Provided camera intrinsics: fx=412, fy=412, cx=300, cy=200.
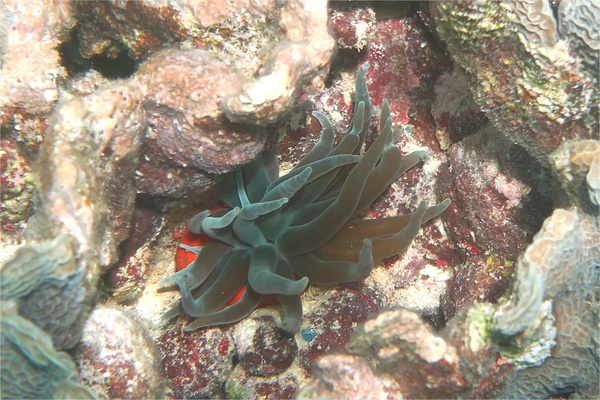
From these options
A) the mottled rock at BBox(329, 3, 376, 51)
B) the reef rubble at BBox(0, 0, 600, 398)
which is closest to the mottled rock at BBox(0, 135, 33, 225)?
the reef rubble at BBox(0, 0, 600, 398)

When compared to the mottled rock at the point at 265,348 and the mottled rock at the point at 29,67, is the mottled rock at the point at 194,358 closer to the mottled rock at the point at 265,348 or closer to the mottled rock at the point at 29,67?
the mottled rock at the point at 265,348

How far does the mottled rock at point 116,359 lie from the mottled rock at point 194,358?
0.89 ft

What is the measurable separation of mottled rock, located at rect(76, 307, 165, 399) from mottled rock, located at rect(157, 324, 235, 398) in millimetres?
273

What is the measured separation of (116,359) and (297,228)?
3.77ft

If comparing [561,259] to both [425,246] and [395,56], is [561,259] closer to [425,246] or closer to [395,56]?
[425,246]

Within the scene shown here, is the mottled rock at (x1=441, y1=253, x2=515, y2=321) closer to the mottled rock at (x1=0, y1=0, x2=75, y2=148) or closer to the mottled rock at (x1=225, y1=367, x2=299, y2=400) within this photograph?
the mottled rock at (x1=225, y1=367, x2=299, y2=400)

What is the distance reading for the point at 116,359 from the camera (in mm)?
2012

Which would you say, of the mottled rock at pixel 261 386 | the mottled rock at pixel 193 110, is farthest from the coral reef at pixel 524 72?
the mottled rock at pixel 261 386

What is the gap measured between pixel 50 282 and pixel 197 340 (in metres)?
1.13

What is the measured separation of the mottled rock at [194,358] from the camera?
246 cm

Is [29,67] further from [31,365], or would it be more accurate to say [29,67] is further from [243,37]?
[31,365]

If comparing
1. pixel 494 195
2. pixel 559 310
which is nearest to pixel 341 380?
pixel 559 310

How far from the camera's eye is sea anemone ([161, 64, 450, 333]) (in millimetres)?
2299

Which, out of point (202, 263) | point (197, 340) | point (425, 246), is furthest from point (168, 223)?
point (425, 246)
